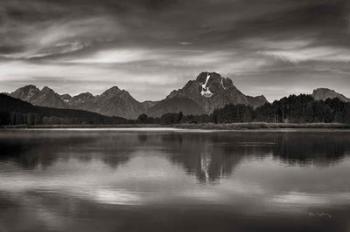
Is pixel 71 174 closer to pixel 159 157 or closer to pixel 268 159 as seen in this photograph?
pixel 159 157

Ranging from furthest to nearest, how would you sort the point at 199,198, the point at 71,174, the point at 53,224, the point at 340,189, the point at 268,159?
the point at 268,159 → the point at 71,174 → the point at 340,189 → the point at 199,198 → the point at 53,224

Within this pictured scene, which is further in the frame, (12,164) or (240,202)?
(12,164)

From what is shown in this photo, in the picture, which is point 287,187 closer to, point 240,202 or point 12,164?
point 240,202

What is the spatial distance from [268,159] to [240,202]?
31017 mm

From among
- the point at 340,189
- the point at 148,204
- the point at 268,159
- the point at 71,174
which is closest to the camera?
the point at 148,204

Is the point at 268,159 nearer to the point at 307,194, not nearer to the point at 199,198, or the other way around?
the point at 307,194

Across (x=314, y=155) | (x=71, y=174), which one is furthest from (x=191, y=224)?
(x=314, y=155)

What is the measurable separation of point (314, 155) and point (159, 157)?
24838 mm

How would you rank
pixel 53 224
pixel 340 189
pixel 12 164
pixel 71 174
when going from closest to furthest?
pixel 53 224 < pixel 340 189 < pixel 71 174 < pixel 12 164

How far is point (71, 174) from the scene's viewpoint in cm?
4347

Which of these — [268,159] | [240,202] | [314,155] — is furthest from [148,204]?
[314,155]

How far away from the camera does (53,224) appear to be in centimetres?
2305

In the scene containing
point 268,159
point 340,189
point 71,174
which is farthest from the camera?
point 268,159

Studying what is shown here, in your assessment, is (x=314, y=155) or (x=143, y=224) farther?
(x=314, y=155)
